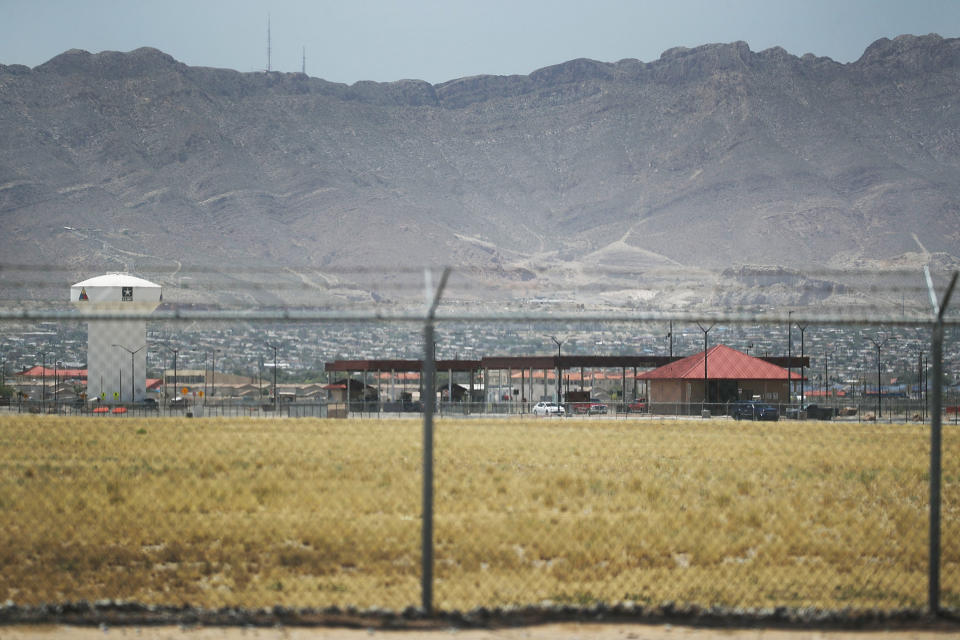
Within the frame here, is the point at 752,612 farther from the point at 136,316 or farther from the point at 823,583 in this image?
the point at 136,316

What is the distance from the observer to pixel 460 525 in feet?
51.4

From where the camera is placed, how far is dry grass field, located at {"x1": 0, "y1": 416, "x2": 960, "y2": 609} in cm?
1173

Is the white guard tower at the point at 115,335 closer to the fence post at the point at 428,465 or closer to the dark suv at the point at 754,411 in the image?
the dark suv at the point at 754,411

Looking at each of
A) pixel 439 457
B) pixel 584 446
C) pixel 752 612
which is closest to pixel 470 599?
pixel 752 612

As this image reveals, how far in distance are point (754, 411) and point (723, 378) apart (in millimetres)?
18811

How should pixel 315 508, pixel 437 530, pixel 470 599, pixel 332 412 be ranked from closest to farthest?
pixel 470 599 < pixel 437 530 < pixel 315 508 < pixel 332 412

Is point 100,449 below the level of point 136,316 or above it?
below

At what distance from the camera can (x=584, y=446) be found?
3303cm

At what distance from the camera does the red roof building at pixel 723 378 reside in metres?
86.8

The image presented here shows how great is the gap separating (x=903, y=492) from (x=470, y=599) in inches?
506

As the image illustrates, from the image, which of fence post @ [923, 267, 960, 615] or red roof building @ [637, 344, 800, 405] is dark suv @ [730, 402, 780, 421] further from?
fence post @ [923, 267, 960, 615]

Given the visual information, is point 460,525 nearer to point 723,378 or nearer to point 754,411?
point 754,411

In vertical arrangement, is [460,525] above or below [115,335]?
below

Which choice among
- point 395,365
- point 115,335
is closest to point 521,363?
point 395,365
